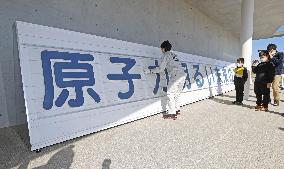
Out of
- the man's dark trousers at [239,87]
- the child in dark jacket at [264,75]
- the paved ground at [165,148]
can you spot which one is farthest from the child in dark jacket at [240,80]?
the paved ground at [165,148]

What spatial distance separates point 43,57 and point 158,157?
2516 mm

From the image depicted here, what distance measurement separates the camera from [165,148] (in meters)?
3.45

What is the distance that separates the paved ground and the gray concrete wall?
105 cm

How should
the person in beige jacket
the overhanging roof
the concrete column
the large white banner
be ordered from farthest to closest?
1. the overhanging roof
2. the concrete column
3. the person in beige jacket
4. the large white banner

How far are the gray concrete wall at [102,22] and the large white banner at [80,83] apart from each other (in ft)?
1.34

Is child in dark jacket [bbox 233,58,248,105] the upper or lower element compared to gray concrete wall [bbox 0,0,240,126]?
lower

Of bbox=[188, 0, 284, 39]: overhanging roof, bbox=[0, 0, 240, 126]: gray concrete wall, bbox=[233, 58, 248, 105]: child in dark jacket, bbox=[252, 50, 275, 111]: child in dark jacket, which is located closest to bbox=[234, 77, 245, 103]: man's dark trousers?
bbox=[233, 58, 248, 105]: child in dark jacket

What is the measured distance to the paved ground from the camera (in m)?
2.91

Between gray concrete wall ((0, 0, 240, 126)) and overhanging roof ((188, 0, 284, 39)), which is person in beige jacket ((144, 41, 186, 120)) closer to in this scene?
gray concrete wall ((0, 0, 240, 126))

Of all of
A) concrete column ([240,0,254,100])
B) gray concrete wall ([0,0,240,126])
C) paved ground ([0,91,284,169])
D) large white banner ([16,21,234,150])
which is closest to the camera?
paved ground ([0,91,284,169])

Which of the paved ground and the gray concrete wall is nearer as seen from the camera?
the paved ground

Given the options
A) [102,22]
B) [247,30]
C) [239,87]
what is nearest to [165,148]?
[102,22]

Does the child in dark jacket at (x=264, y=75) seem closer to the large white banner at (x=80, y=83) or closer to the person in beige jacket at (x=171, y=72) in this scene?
the person in beige jacket at (x=171, y=72)

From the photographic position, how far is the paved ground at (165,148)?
9.55 ft
